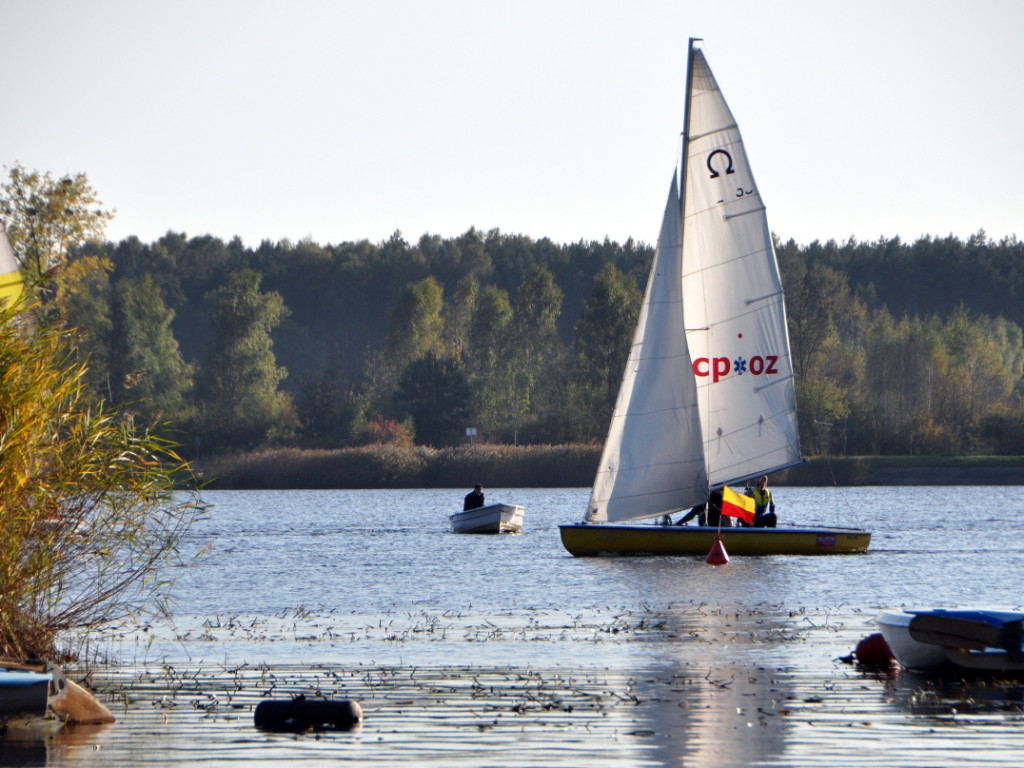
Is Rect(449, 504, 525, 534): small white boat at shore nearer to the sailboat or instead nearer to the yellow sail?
the sailboat

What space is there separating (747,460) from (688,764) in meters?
22.3

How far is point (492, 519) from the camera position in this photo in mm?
45719

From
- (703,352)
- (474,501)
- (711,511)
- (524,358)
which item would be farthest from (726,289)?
(524,358)

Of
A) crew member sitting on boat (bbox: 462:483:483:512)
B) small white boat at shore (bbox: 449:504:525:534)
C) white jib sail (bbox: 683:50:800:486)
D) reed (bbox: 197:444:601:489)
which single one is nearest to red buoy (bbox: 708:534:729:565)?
white jib sail (bbox: 683:50:800:486)

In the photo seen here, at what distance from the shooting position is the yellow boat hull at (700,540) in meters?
30.7

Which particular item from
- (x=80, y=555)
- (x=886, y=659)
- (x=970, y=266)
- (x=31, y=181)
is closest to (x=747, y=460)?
(x=886, y=659)

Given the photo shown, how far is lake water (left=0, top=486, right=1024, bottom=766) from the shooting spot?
12.2m

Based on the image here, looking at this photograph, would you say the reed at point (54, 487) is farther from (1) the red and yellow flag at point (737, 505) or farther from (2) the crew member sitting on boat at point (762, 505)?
(2) the crew member sitting on boat at point (762, 505)

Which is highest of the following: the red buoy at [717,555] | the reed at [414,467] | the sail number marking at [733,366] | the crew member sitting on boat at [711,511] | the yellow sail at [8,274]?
the yellow sail at [8,274]

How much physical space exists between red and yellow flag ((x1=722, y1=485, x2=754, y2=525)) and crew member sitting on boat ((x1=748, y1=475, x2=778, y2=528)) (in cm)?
14

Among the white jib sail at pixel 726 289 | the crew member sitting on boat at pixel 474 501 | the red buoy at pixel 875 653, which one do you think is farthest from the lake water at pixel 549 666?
the crew member sitting on boat at pixel 474 501

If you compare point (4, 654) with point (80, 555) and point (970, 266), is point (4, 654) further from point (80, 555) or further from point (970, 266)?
point (970, 266)

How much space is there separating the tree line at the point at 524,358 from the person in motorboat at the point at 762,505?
35.8m

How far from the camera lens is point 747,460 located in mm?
33281
